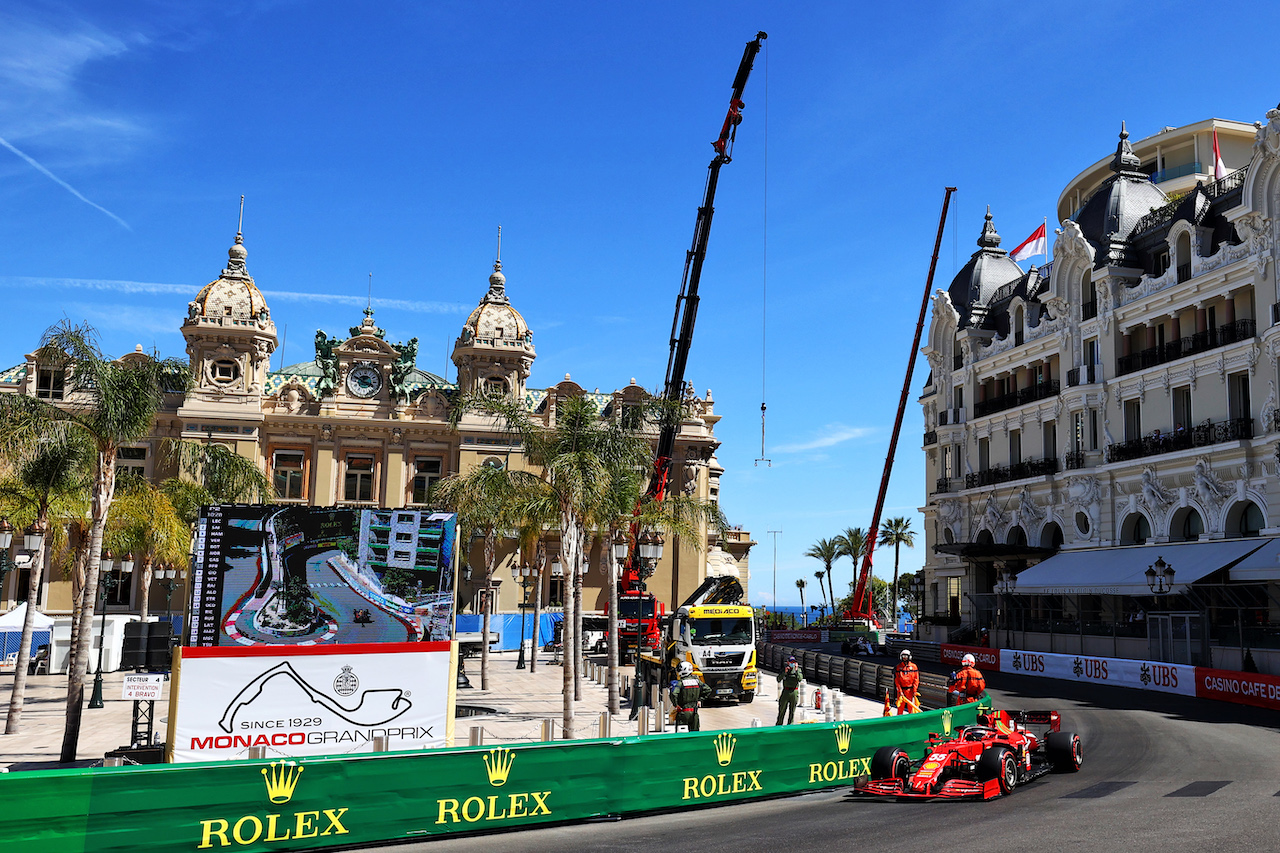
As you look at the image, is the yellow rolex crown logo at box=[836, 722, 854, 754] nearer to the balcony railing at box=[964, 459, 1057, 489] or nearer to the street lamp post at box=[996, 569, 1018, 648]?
the street lamp post at box=[996, 569, 1018, 648]

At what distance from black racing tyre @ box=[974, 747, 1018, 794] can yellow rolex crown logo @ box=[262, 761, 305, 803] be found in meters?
10.2

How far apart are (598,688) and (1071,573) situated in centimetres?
2162

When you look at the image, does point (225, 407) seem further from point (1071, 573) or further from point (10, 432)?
point (1071, 573)

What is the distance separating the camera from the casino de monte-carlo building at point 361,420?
199 feet

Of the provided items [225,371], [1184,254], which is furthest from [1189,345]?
[225,371]

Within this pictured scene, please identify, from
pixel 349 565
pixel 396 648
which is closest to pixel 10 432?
pixel 349 565

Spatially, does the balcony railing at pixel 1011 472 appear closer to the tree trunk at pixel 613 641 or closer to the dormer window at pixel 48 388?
the tree trunk at pixel 613 641

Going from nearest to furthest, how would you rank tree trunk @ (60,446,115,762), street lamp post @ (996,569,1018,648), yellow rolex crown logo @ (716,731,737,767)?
yellow rolex crown logo @ (716,731,737,767) < tree trunk @ (60,446,115,762) < street lamp post @ (996,569,1018,648)

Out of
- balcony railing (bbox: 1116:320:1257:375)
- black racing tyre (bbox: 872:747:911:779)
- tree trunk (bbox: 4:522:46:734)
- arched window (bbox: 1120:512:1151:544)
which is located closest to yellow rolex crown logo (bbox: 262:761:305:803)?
black racing tyre (bbox: 872:747:911:779)

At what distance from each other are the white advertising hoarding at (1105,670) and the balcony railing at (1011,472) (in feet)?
35.2

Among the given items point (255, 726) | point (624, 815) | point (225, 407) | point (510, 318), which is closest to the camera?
point (624, 815)

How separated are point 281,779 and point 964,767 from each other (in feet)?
33.5

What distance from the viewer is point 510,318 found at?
6650 centimetres

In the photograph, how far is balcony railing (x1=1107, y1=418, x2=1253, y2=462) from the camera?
127ft
